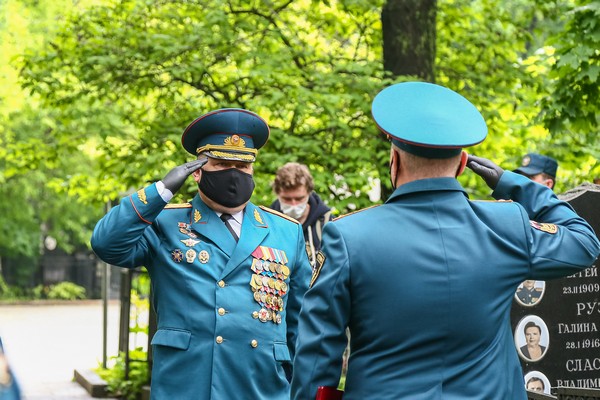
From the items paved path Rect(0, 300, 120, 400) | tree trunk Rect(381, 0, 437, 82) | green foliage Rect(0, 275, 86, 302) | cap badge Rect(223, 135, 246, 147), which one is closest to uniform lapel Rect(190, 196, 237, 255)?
cap badge Rect(223, 135, 246, 147)

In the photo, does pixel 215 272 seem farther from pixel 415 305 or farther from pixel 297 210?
pixel 297 210

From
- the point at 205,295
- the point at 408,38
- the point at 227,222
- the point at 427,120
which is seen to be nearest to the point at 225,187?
the point at 227,222

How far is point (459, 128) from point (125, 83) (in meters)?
8.84

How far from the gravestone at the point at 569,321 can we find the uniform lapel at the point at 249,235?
234 centimetres

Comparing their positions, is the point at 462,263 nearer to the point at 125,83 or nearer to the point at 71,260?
the point at 125,83

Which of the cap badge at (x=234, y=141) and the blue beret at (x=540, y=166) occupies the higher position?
the cap badge at (x=234, y=141)

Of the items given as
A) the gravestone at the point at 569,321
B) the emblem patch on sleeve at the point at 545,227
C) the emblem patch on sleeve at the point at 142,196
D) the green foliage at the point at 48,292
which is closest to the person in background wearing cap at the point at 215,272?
the emblem patch on sleeve at the point at 142,196

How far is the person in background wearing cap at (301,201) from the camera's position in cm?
806

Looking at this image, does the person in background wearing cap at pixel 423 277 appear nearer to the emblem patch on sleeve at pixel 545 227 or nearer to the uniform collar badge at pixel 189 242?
the emblem patch on sleeve at pixel 545 227

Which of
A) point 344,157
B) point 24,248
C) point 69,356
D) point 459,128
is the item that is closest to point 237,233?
point 459,128

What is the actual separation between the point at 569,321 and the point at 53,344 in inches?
572

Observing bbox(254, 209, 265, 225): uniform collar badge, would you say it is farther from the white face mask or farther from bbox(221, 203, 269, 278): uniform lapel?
the white face mask

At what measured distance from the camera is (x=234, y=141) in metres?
5.44

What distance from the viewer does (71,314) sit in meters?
29.8
